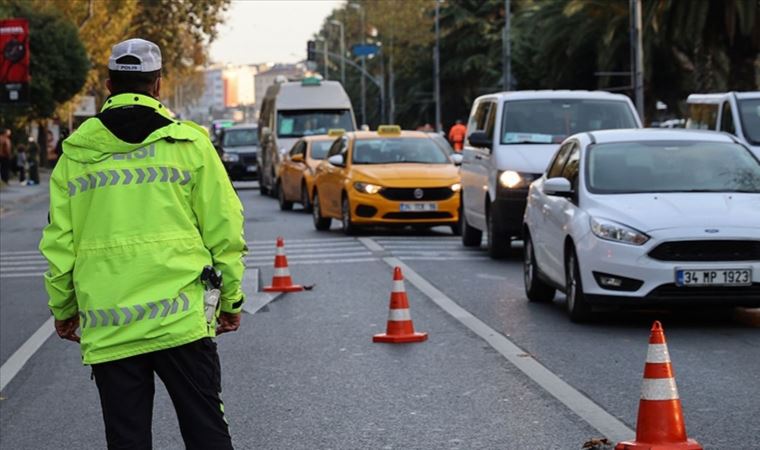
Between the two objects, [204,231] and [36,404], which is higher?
[204,231]

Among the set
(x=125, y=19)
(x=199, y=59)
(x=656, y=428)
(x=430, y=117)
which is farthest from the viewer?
(x=430, y=117)

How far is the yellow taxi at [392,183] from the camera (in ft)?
77.8

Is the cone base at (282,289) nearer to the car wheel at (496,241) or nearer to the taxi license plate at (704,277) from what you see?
the car wheel at (496,241)

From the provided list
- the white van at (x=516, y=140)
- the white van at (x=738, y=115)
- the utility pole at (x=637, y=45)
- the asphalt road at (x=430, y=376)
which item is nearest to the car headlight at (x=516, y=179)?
the white van at (x=516, y=140)

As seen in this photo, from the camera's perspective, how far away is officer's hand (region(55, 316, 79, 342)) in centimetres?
518

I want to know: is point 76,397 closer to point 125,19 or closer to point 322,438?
point 322,438

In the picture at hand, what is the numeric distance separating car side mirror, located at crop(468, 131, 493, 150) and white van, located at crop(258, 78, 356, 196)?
20481 millimetres

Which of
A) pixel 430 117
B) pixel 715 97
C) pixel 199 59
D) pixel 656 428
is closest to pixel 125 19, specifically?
pixel 199 59

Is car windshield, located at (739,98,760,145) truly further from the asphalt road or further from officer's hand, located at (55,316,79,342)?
officer's hand, located at (55,316,79,342)

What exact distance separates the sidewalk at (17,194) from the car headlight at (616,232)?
86.4ft

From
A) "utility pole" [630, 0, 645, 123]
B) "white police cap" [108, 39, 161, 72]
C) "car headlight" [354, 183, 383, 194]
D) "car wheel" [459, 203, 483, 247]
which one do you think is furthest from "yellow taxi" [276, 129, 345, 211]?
"white police cap" [108, 39, 161, 72]

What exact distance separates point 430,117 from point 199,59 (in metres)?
24.5

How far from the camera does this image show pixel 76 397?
9.66 meters

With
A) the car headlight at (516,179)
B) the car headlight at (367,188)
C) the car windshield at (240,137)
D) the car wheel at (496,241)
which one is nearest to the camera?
the car headlight at (516,179)
